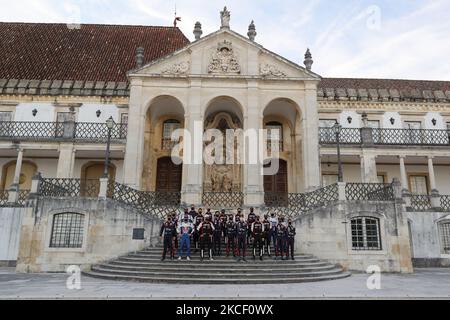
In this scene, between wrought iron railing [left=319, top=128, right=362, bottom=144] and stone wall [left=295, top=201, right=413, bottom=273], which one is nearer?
stone wall [left=295, top=201, right=413, bottom=273]

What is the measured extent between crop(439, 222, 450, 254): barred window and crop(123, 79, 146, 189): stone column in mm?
16973

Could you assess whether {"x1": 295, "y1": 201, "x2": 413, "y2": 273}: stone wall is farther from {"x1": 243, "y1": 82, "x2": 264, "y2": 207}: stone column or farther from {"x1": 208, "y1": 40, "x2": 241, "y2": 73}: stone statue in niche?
{"x1": 208, "y1": 40, "x2": 241, "y2": 73}: stone statue in niche

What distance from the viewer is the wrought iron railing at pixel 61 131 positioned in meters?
20.8

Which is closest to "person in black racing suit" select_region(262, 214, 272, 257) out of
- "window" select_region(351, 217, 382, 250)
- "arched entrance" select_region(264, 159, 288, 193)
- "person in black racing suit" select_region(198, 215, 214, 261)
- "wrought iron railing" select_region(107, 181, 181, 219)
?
"person in black racing suit" select_region(198, 215, 214, 261)

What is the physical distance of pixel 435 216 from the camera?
63.6ft

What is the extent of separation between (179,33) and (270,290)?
87.9ft

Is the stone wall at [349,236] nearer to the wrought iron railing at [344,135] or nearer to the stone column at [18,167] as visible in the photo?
the wrought iron railing at [344,135]

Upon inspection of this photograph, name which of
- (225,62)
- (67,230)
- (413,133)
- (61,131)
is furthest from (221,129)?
(413,133)

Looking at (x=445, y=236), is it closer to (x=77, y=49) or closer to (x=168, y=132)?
(x=168, y=132)

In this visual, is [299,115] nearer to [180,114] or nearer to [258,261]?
[180,114]

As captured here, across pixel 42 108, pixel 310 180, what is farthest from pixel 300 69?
pixel 42 108

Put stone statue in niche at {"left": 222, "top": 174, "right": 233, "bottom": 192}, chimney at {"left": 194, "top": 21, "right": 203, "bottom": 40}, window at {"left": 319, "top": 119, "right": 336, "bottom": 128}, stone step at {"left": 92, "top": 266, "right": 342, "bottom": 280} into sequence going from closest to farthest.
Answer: stone step at {"left": 92, "top": 266, "right": 342, "bottom": 280} < chimney at {"left": 194, "top": 21, "right": 203, "bottom": 40} < stone statue in niche at {"left": 222, "top": 174, "right": 233, "bottom": 192} < window at {"left": 319, "top": 119, "right": 336, "bottom": 128}

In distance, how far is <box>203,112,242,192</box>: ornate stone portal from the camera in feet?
69.0

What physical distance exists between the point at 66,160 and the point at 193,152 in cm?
800
